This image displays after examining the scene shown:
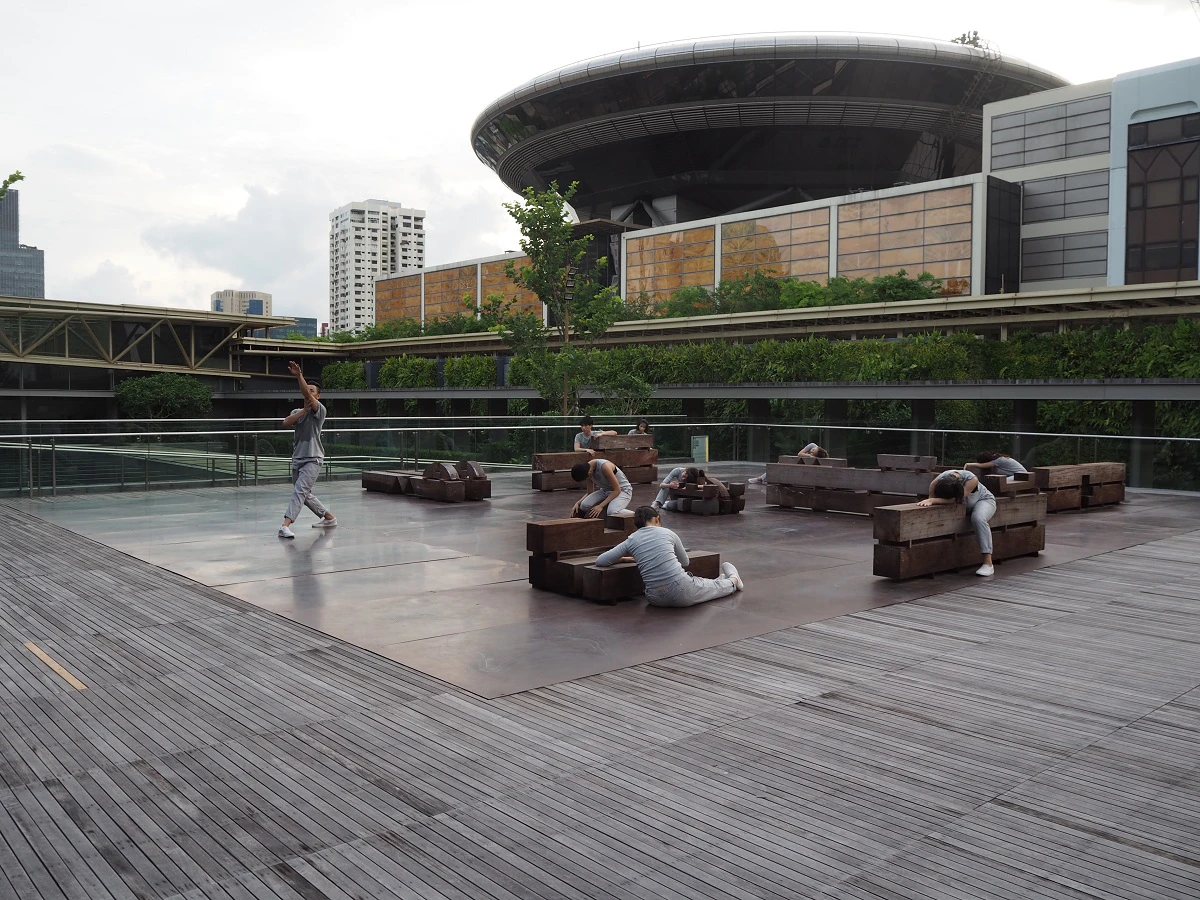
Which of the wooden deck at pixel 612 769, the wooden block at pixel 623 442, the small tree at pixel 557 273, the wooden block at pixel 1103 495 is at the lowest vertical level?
the wooden deck at pixel 612 769

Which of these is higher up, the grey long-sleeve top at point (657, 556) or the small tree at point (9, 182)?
the small tree at point (9, 182)

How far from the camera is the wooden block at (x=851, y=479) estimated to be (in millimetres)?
15102

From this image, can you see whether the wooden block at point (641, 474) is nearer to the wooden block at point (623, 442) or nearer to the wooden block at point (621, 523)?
the wooden block at point (623, 442)

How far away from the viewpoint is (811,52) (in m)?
67.5

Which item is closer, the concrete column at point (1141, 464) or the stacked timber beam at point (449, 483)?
the stacked timber beam at point (449, 483)

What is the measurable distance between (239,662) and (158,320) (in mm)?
66481

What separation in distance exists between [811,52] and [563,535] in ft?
218

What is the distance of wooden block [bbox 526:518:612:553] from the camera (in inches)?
368

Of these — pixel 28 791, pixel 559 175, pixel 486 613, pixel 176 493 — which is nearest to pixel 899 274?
pixel 559 175

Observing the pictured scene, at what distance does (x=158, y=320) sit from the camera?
217 feet

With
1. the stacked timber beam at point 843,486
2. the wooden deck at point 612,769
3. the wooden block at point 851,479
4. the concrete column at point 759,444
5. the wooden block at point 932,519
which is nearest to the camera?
the wooden deck at point 612,769

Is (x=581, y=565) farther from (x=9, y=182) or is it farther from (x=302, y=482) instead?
(x=9, y=182)

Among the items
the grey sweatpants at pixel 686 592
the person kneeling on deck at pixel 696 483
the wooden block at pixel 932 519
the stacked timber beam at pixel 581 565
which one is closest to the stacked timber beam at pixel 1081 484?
the person kneeling on deck at pixel 696 483

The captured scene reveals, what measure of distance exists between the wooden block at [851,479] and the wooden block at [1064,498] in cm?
254
